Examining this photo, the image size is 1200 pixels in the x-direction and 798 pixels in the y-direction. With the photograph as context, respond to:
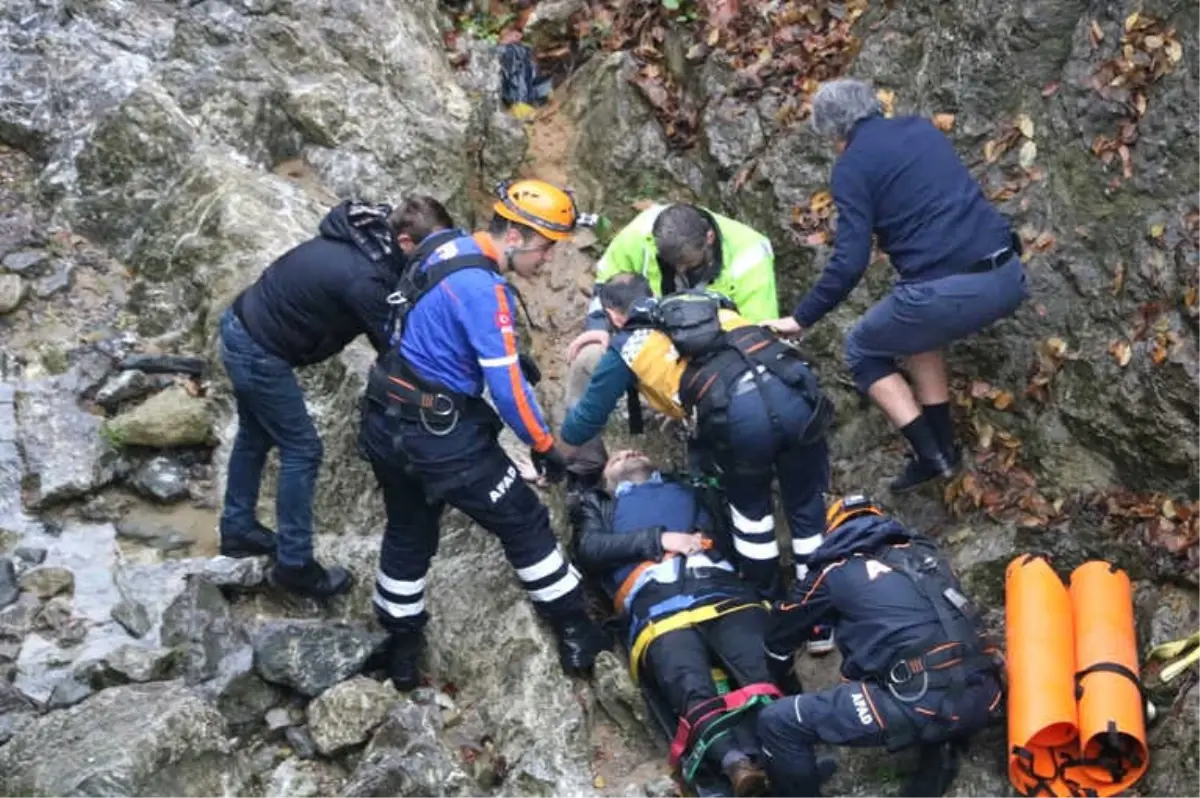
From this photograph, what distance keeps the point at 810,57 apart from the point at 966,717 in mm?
5137

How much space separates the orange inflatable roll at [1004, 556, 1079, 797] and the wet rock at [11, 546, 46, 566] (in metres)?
5.12

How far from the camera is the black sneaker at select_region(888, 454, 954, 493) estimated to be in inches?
282

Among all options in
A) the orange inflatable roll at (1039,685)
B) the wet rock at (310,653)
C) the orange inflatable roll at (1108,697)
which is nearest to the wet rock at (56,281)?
the wet rock at (310,653)

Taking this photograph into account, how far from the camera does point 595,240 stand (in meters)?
9.91

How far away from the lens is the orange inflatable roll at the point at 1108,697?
542cm

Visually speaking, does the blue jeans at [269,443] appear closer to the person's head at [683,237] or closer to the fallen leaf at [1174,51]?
the person's head at [683,237]

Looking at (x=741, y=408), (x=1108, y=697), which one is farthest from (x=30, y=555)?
(x=1108, y=697)

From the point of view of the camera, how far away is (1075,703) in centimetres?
551

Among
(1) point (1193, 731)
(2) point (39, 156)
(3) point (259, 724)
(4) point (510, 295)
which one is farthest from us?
(2) point (39, 156)

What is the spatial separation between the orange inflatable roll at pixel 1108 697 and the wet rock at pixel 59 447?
17.9 feet

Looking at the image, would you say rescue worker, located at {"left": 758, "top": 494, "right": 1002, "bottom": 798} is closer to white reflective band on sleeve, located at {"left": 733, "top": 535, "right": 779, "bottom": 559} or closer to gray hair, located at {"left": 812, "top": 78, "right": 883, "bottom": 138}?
white reflective band on sleeve, located at {"left": 733, "top": 535, "right": 779, "bottom": 559}

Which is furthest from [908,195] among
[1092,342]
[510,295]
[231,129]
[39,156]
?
[39,156]

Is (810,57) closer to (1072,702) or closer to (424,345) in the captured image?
(424,345)

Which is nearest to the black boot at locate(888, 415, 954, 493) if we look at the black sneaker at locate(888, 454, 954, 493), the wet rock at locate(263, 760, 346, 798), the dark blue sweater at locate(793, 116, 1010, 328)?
the black sneaker at locate(888, 454, 954, 493)
